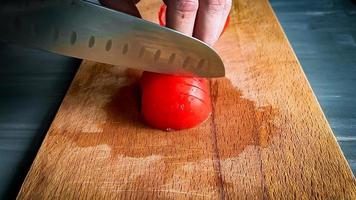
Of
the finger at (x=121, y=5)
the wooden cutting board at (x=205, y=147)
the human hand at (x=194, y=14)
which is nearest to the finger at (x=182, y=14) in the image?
the human hand at (x=194, y=14)

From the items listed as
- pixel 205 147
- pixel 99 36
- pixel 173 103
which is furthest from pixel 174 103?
pixel 99 36

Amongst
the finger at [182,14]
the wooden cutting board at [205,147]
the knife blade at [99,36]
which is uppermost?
the finger at [182,14]

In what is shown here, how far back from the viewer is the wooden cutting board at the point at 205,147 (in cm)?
90

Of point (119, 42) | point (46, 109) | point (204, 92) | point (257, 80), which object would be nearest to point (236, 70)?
point (257, 80)

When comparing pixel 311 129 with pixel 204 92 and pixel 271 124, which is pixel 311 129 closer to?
pixel 271 124

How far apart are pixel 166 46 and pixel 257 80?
0.36 meters

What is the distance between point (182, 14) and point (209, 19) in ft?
0.31

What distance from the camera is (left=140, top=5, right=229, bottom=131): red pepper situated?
41.1 inches

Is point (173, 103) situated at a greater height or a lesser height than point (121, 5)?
lesser

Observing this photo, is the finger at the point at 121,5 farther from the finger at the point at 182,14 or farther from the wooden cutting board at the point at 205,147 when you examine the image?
the wooden cutting board at the point at 205,147

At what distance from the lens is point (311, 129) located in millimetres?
1036

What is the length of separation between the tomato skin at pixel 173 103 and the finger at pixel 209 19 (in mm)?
121

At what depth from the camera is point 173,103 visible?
1053 millimetres

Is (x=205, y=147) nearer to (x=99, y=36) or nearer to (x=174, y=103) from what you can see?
(x=174, y=103)
